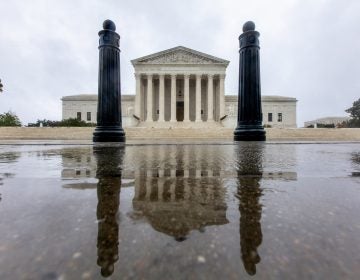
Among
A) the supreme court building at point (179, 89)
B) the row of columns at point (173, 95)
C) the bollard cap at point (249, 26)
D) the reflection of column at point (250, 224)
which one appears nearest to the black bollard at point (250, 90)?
the bollard cap at point (249, 26)

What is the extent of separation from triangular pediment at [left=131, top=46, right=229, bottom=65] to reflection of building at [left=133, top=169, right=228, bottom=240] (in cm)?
4499

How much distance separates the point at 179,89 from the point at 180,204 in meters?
48.7

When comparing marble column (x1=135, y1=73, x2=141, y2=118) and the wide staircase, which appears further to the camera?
marble column (x1=135, y1=73, x2=141, y2=118)

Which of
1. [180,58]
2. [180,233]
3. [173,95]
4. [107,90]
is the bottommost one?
[180,233]

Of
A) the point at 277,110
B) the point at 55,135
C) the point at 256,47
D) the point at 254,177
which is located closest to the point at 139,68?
the point at 55,135

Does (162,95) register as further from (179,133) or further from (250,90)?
(250,90)

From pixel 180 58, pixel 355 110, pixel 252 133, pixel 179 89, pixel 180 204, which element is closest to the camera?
pixel 180 204

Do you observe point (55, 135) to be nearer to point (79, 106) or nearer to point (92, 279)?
point (92, 279)

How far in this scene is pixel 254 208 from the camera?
3.49 ft

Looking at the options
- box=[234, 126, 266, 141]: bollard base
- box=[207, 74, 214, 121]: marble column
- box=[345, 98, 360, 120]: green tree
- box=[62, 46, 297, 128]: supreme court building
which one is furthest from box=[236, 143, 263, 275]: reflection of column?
box=[345, 98, 360, 120]: green tree

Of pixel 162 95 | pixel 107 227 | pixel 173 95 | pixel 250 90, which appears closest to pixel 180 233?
pixel 107 227

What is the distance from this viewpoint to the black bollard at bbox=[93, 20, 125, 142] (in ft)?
26.1

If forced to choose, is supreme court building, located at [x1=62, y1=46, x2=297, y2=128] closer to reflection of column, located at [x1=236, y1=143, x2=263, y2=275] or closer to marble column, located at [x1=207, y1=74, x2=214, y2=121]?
marble column, located at [x1=207, y1=74, x2=214, y2=121]

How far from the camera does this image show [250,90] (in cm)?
821
